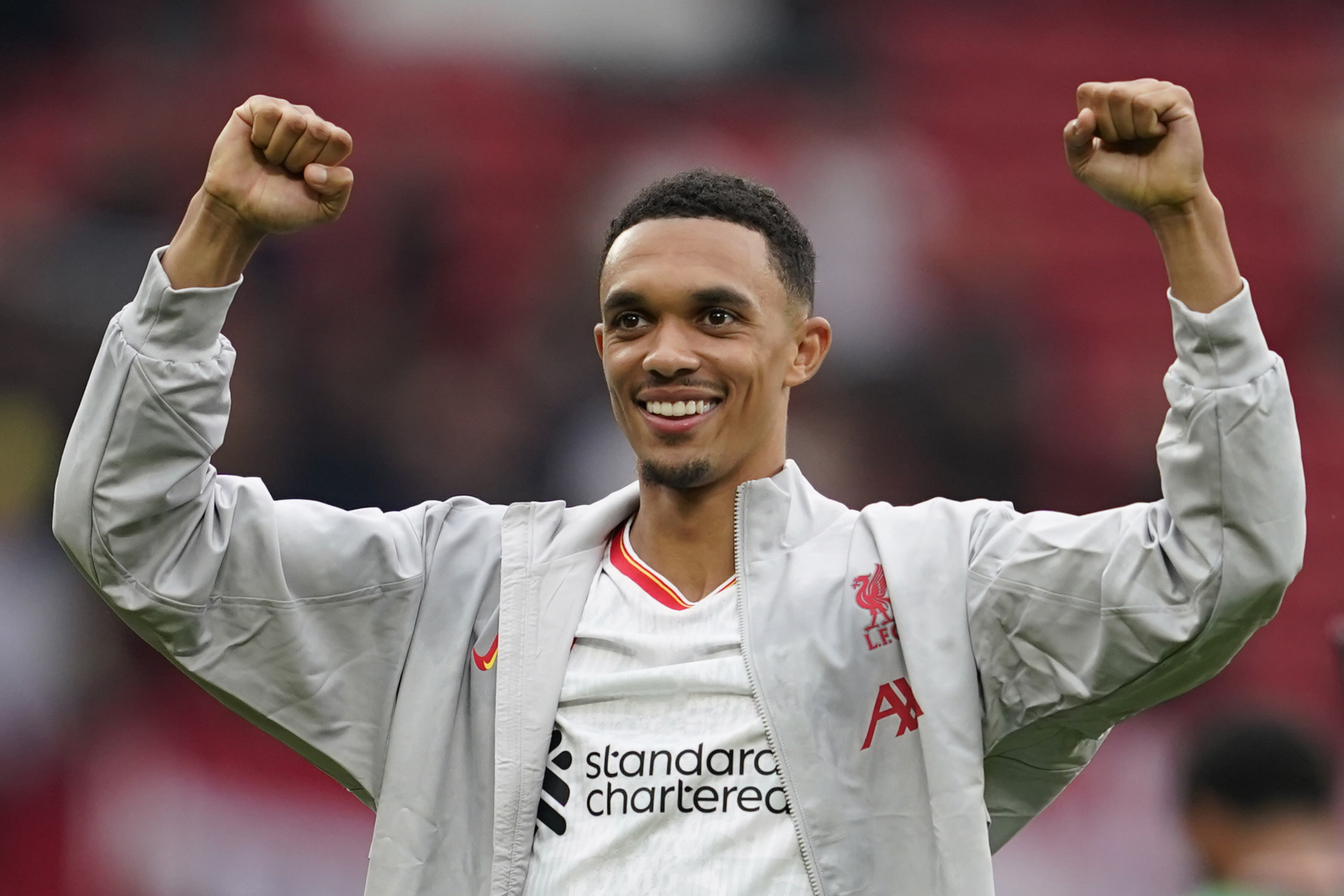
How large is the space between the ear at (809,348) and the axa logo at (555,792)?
71cm

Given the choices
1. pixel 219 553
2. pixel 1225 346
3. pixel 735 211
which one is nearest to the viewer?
pixel 1225 346

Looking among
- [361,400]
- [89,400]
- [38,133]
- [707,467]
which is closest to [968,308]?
[361,400]

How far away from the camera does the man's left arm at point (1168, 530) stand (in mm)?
1994

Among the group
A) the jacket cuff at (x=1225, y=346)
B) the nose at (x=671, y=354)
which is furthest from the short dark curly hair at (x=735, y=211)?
the jacket cuff at (x=1225, y=346)

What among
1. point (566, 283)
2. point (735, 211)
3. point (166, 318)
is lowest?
point (166, 318)

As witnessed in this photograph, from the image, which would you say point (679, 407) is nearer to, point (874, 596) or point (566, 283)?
point (874, 596)

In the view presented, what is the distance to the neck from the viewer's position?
2510mm

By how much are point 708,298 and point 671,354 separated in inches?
4.7

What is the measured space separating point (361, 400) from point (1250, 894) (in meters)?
4.12

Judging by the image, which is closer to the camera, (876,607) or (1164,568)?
(1164,568)

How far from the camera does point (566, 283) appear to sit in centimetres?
632

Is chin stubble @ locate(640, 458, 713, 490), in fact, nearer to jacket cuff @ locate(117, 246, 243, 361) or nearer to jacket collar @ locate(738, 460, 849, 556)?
jacket collar @ locate(738, 460, 849, 556)

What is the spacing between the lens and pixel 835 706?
2268 mm

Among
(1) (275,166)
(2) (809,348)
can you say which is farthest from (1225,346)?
(1) (275,166)
